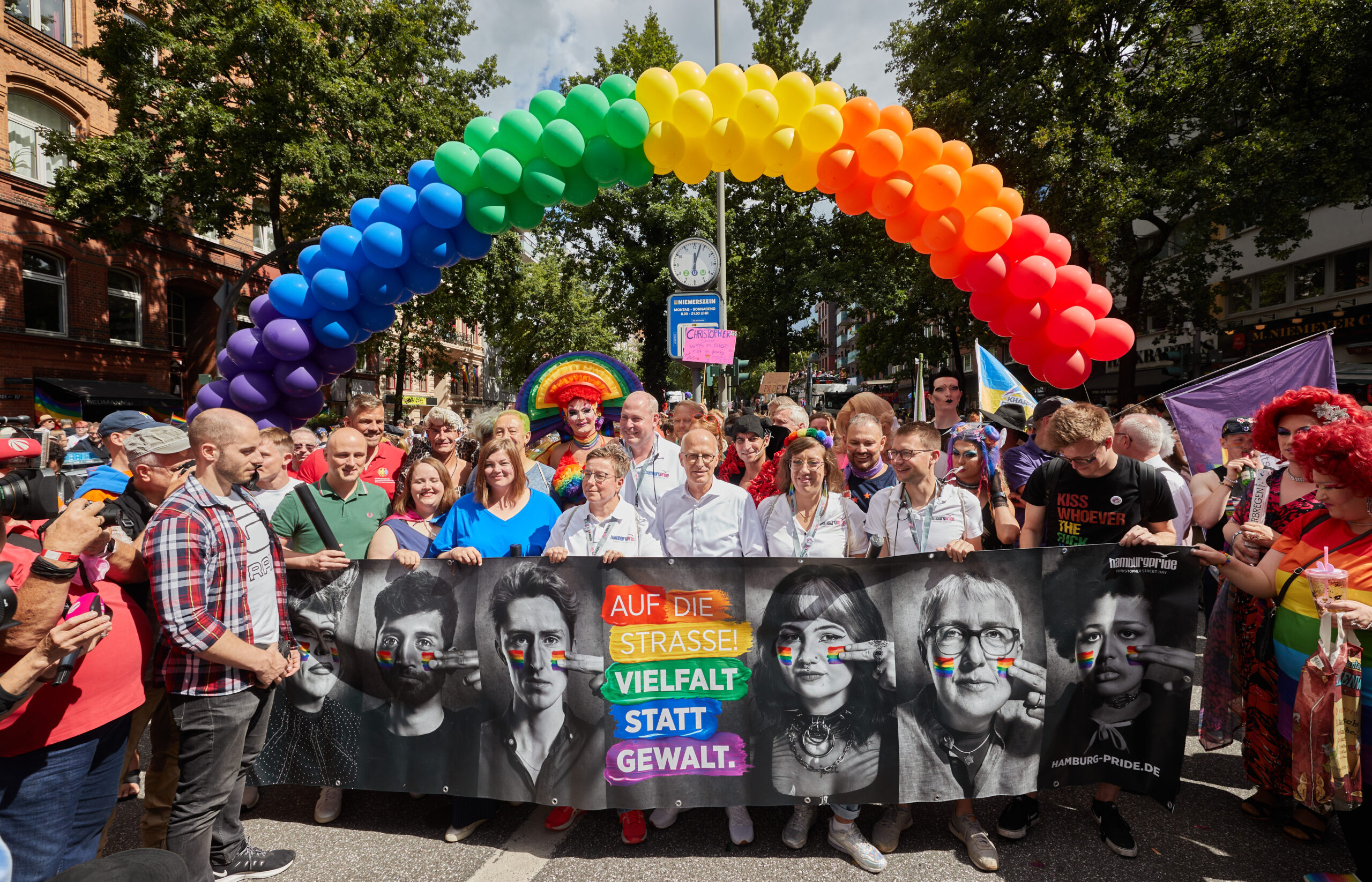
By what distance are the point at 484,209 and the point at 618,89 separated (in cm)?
130

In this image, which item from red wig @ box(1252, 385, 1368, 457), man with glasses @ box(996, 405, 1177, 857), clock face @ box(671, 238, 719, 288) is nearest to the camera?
red wig @ box(1252, 385, 1368, 457)

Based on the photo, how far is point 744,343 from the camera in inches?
925

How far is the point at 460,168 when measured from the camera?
468cm

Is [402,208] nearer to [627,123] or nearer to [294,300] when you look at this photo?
[294,300]

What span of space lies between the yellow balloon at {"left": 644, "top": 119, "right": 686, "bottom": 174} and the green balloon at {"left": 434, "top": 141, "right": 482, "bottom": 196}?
1.24 meters

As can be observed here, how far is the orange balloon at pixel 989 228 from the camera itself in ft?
14.1

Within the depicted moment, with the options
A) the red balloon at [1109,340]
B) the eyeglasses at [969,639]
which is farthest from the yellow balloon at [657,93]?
the eyeglasses at [969,639]

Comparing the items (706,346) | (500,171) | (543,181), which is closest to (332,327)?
(500,171)

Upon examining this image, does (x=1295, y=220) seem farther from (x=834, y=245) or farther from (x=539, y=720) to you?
(x=539, y=720)

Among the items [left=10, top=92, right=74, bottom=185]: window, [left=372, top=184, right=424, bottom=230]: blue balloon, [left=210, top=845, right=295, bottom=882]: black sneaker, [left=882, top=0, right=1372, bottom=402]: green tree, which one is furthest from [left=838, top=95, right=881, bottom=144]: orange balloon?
[left=10, top=92, right=74, bottom=185]: window

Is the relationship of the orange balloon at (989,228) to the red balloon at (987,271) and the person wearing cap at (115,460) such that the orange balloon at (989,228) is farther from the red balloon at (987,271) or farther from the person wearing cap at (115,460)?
the person wearing cap at (115,460)

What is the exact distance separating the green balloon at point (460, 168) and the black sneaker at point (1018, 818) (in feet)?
16.5

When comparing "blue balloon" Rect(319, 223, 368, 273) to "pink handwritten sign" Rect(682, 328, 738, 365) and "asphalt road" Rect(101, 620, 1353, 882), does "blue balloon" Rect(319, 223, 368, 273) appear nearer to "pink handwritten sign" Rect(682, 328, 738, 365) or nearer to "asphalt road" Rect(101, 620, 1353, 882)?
"asphalt road" Rect(101, 620, 1353, 882)

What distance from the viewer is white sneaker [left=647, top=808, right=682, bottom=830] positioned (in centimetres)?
315
